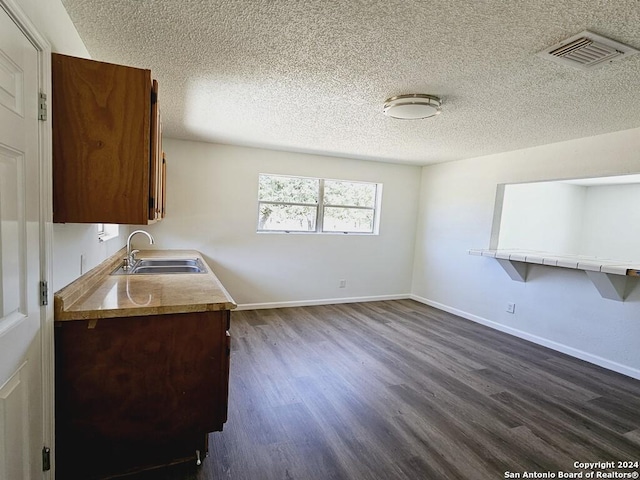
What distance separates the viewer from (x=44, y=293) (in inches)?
50.1

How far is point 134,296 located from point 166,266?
1.45m

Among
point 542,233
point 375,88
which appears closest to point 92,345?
point 375,88

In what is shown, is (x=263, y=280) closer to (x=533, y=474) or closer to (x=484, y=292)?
(x=484, y=292)

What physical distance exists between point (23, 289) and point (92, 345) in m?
0.48

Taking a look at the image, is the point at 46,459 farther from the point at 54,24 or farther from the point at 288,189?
the point at 288,189

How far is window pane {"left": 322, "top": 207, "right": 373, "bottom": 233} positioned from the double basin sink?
217 cm

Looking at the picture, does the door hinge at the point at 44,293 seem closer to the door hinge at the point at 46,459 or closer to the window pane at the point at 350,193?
the door hinge at the point at 46,459

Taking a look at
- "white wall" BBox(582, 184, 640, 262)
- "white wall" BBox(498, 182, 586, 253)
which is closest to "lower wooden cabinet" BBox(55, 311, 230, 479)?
"white wall" BBox(498, 182, 586, 253)

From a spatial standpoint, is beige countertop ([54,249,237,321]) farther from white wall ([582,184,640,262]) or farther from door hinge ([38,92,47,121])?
white wall ([582,184,640,262])

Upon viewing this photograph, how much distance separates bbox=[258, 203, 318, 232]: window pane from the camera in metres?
4.52

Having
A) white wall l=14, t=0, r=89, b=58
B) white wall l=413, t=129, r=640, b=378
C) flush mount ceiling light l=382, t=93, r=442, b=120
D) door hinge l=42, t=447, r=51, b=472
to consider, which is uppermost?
flush mount ceiling light l=382, t=93, r=442, b=120

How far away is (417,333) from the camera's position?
3.80m

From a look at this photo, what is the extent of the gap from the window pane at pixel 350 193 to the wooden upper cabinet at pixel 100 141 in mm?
3434

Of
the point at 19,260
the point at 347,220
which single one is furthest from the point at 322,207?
the point at 19,260
